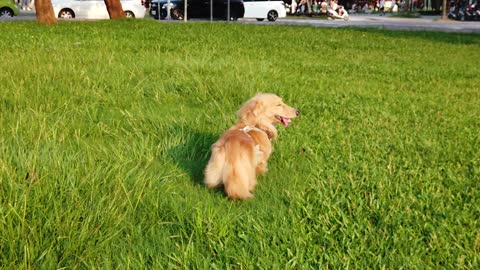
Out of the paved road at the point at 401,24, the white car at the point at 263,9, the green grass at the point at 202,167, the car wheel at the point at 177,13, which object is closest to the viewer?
the green grass at the point at 202,167

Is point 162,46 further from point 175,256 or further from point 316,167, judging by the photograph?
point 175,256

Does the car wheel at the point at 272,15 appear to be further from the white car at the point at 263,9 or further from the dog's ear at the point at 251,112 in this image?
the dog's ear at the point at 251,112

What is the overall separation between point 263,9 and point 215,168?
33.9 metres

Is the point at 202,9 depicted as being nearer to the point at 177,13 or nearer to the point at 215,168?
the point at 177,13

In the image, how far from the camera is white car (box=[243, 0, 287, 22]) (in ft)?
118

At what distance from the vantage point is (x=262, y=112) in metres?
4.17

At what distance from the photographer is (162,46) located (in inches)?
487

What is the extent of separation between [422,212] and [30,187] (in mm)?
2370

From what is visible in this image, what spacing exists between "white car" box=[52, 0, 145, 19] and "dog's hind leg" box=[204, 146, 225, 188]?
29.2 meters

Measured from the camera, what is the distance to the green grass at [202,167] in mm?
2732

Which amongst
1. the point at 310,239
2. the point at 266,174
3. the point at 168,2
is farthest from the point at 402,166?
the point at 168,2

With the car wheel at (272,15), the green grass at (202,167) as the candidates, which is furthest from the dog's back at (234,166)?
the car wheel at (272,15)

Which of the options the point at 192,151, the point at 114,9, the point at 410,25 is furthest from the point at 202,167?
the point at 410,25

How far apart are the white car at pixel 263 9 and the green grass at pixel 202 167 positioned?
28830mm
